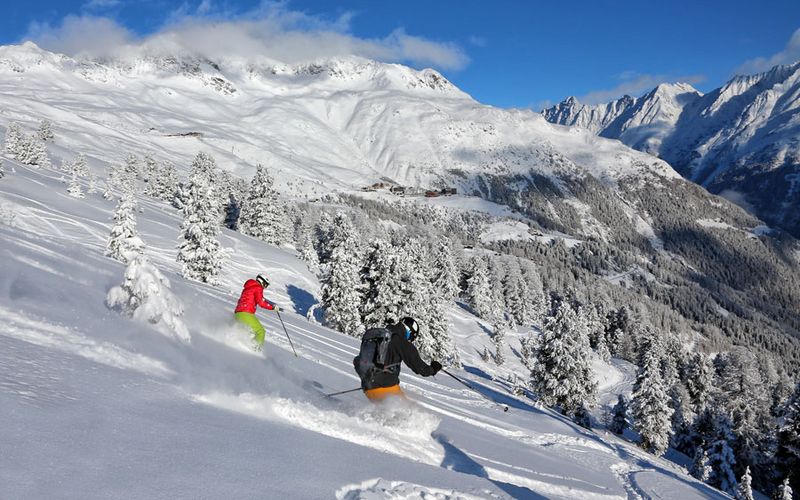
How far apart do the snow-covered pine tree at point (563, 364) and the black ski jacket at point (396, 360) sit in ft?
111

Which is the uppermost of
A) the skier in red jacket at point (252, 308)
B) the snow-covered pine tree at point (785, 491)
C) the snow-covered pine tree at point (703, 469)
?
the skier in red jacket at point (252, 308)

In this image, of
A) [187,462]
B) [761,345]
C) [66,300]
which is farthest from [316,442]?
[761,345]

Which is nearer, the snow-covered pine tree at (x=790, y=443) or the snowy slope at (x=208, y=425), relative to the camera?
the snowy slope at (x=208, y=425)

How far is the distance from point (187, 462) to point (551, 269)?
151m

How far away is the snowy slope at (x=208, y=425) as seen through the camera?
3.61 metres

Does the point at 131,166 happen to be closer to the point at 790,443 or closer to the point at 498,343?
the point at 498,343

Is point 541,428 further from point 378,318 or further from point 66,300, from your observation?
point 378,318

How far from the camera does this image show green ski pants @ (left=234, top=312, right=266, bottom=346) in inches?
440

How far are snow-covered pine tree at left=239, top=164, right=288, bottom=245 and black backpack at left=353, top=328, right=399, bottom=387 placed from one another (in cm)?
5969

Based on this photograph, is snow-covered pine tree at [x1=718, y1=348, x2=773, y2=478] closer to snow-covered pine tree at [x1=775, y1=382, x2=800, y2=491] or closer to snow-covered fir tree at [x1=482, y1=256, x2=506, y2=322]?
snow-covered pine tree at [x1=775, y1=382, x2=800, y2=491]

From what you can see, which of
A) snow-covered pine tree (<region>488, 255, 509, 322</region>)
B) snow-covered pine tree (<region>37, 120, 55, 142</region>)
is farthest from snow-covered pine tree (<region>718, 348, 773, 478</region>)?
snow-covered pine tree (<region>37, 120, 55, 142</region>)

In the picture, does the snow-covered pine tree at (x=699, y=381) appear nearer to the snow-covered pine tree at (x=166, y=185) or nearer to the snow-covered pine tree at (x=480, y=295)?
the snow-covered pine tree at (x=480, y=295)

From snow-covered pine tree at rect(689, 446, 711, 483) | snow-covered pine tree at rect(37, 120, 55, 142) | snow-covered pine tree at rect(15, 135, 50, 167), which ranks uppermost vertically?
snow-covered pine tree at rect(37, 120, 55, 142)

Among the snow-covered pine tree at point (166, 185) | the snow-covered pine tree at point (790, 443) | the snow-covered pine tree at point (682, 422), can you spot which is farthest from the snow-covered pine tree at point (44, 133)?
the snow-covered pine tree at point (790, 443)
